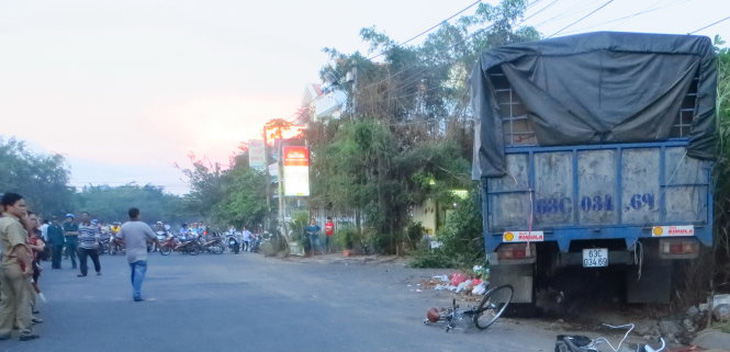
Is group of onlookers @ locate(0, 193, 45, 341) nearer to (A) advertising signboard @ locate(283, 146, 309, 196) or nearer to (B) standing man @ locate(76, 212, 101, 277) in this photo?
(B) standing man @ locate(76, 212, 101, 277)

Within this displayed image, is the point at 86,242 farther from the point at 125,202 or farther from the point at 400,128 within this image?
the point at 125,202

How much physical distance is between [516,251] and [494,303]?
3.35ft

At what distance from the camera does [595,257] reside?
9.36 m

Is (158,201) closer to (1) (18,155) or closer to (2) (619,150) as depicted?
(1) (18,155)

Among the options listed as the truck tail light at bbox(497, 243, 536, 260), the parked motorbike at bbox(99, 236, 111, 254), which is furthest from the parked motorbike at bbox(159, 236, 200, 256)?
the truck tail light at bbox(497, 243, 536, 260)

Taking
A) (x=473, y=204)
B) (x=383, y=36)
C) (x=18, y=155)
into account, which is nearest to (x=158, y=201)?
(x=18, y=155)

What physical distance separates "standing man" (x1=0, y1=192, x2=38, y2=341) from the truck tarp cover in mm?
5560

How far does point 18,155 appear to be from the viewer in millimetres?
41125

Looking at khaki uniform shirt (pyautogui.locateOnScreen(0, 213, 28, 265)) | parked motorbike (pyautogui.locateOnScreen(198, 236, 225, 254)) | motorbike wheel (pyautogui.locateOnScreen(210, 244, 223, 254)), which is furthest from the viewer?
motorbike wheel (pyautogui.locateOnScreen(210, 244, 223, 254))

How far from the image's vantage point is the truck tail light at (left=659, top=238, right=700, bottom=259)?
902cm

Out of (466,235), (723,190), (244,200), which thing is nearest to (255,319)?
(723,190)

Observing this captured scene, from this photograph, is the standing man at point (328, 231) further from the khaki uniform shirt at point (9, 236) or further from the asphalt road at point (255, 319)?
the khaki uniform shirt at point (9, 236)

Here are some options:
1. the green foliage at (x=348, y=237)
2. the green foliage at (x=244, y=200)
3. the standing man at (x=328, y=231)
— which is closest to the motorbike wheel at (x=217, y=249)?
the green foliage at (x=244, y=200)

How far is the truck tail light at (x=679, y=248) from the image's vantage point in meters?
9.02
